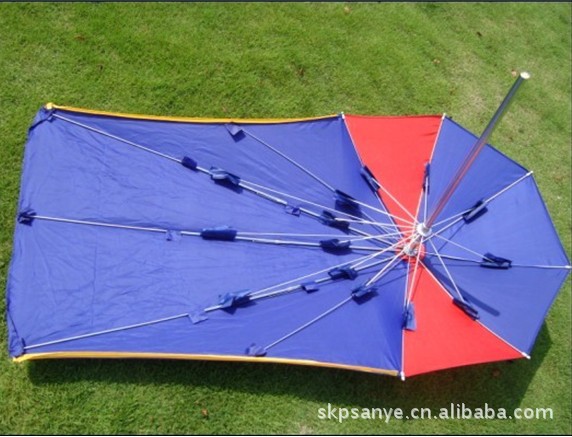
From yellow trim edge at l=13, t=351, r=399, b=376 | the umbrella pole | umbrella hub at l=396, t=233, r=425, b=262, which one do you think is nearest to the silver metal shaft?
the umbrella pole

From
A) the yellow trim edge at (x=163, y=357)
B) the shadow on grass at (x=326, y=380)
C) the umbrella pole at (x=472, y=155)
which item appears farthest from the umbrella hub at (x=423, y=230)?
the shadow on grass at (x=326, y=380)

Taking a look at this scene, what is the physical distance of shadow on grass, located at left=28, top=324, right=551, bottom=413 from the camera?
375cm

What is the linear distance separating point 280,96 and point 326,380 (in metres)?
2.43

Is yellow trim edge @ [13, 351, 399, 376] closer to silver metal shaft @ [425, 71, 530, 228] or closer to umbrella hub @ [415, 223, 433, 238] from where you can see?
umbrella hub @ [415, 223, 433, 238]

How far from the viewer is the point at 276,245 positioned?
370 cm

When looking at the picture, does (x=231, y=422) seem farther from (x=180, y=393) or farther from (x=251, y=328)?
(x=251, y=328)

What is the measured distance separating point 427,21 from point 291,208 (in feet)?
9.84

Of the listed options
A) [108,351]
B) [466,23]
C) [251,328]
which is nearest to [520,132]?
[466,23]

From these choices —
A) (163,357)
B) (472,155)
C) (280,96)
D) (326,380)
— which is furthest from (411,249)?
(280,96)

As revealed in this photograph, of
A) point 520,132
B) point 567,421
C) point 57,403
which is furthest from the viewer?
point 520,132

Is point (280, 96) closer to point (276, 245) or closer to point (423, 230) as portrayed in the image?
point (276, 245)

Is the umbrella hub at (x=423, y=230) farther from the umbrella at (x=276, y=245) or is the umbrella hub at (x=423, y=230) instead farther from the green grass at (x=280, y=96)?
the green grass at (x=280, y=96)

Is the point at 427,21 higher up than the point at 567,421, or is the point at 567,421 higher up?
the point at 427,21

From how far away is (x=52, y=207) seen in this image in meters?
3.68
